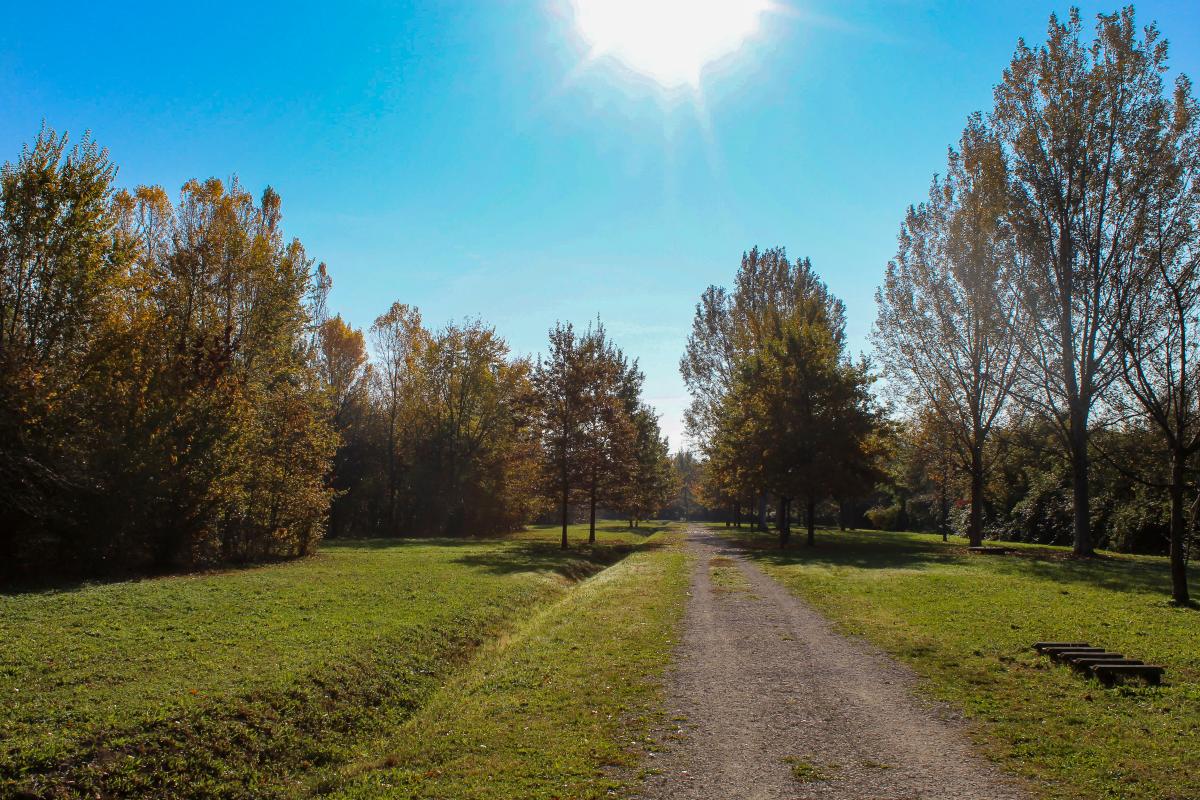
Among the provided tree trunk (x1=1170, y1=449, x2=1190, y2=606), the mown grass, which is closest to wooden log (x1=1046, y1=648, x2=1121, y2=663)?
tree trunk (x1=1170, y1=449, x2=1190, y2=606)

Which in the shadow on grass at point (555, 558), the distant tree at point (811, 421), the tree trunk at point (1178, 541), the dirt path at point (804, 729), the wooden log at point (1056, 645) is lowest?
the shadow on grass at point (555, 558)

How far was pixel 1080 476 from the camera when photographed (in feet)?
91.5

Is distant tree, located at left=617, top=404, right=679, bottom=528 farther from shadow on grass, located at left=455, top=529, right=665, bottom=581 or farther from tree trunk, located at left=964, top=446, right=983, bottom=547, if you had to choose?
tree trunk, located at left=964, top=446, right=983, bottom=547

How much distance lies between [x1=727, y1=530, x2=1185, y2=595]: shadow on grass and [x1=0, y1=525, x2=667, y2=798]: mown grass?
14.9 meters

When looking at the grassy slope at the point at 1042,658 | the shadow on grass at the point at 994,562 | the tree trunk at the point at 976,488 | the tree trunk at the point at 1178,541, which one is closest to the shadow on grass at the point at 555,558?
the shadow on grass at the point at 994,562

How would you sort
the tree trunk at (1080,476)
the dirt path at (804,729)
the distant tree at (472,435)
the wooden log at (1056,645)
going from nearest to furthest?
the dirt path at (804,729) < the wooden log at (1056,645) < the tree trunk at (1080,476) < the distant tree at (472,435)

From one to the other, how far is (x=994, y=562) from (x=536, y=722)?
923 inches

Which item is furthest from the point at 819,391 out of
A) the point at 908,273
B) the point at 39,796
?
the point at 39,796

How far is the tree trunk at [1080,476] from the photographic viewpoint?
2738cm

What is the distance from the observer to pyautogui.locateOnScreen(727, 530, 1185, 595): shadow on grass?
20.1 metres

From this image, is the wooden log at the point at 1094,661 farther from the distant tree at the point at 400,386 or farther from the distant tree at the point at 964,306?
the distant tree at the point at 400,386

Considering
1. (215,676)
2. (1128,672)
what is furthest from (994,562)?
(215,676)

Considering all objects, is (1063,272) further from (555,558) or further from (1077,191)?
(555,558)

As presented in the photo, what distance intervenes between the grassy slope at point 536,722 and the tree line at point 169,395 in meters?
12.3
